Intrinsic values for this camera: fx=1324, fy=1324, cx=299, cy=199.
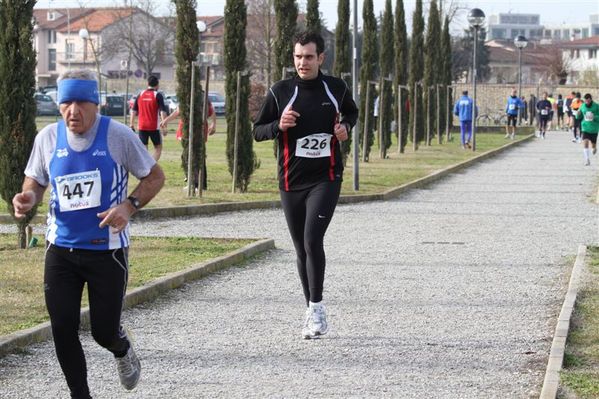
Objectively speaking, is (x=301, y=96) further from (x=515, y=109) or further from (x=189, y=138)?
(x=515, y=109)

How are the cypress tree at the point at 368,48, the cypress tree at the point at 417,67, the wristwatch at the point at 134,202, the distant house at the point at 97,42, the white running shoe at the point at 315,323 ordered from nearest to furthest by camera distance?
the wristwatch at the point at 134,202, the white running shoe at the point at 315,323, the cypress tree at the point at 368,48, the cypress tree at the point at 417,67, the distant house at the point at 97,42

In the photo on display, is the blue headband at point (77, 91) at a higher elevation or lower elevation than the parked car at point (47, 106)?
higher

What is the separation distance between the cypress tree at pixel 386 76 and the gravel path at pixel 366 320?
15.5 metres

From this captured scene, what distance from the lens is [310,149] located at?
356 inches

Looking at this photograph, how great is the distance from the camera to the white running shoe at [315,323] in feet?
29.3

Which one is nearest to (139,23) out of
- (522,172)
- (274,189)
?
(522,172)

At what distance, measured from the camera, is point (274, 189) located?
22.3 meters

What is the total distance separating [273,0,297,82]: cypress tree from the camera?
23.9 m

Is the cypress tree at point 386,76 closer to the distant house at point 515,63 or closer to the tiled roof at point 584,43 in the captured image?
the distant house at point 515,63

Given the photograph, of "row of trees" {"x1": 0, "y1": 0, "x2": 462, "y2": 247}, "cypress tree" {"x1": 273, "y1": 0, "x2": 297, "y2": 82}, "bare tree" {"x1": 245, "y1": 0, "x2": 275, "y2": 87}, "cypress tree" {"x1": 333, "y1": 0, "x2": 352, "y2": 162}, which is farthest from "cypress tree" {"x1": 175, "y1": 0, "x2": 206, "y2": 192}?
"bare tree" {"x1": 245, "y1": 0, "x2": 275, "y2": 87}

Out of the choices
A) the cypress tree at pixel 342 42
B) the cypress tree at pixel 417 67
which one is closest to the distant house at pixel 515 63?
the cypress tree at pixel 417 67

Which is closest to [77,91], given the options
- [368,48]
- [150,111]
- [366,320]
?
[366,320]

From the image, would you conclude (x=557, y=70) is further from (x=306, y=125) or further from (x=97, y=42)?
(x=306, y=125)

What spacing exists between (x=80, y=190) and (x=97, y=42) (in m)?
98.1
